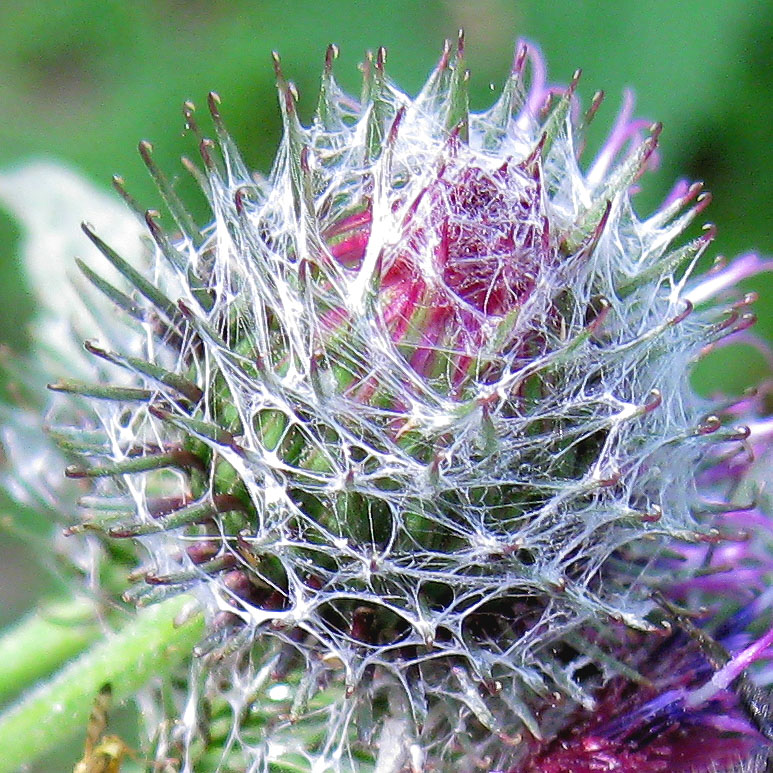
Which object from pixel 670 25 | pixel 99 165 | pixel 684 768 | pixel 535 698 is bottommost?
pixel 684 768

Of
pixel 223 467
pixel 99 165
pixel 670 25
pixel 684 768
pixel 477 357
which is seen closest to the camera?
pixel 477 357

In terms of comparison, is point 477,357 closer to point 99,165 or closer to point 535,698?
point 535,698

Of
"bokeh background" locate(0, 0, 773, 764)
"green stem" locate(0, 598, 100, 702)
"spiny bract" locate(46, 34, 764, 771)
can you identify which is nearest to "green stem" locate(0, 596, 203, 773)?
→ "spiny bract" locate(46, 34, 764, 771)

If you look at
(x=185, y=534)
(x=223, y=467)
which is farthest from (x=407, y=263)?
(x=185, y=534)

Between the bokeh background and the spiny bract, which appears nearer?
the spiny bract

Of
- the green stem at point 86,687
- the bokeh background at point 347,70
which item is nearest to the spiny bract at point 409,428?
the green stem at point 86,687

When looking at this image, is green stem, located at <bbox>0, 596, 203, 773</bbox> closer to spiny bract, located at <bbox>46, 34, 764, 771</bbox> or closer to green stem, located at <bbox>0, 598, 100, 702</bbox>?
spiny bract, located at <bbox>46, 34, 764, 771</bbox>

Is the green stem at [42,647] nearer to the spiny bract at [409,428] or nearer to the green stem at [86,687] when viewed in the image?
the green stem at [86,687]
